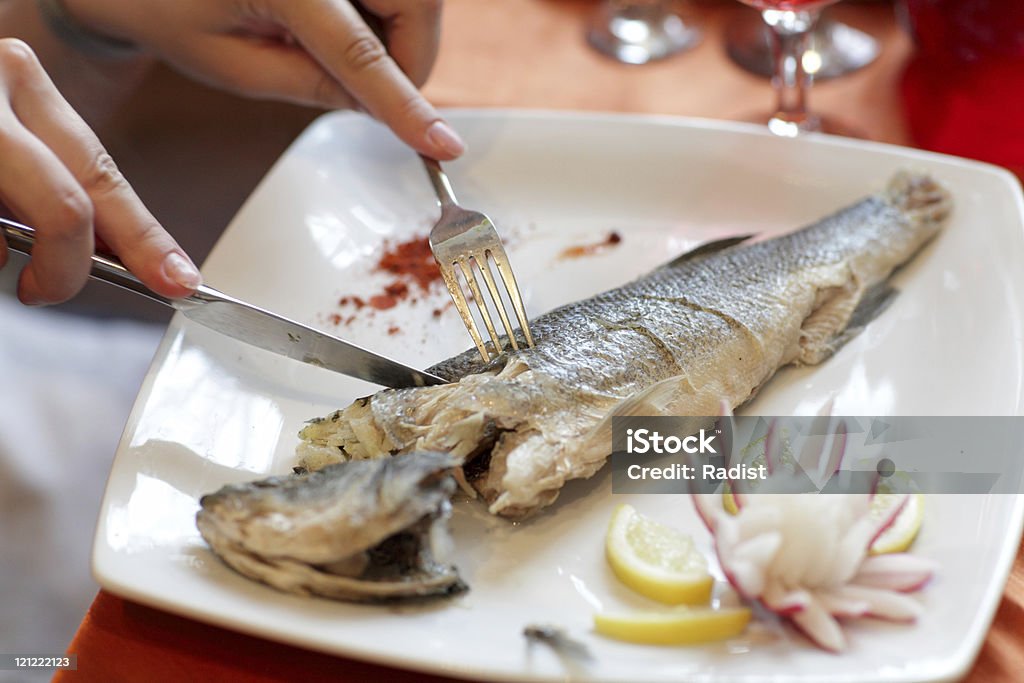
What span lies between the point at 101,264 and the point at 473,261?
0.64 m

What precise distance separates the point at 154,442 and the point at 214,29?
3.25ft

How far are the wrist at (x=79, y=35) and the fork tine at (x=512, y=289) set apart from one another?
1.07m

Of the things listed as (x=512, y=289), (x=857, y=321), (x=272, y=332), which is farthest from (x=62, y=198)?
(x=857, y=321)

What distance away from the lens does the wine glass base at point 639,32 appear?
2.52 metres

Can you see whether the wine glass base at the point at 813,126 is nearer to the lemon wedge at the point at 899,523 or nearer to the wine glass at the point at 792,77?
the wine glass at the point at 792,77

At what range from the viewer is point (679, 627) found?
1.09 meters

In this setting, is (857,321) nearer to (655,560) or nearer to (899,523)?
(899,523)

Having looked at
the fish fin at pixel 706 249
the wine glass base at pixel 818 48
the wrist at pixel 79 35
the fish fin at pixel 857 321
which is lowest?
the fish fin at pixel 857 321

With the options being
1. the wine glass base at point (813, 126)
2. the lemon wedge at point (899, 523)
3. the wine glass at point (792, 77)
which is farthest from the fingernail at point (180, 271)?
the wine glass base at point (813, 126)

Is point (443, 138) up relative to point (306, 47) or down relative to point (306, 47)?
down

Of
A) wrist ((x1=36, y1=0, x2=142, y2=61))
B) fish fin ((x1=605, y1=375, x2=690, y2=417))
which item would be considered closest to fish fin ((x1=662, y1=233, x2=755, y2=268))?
fish fin ((x1=605, y1=375, x2=690, y2=417))

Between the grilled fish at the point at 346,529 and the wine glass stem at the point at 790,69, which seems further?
the wine glass stem at the point at 790,69

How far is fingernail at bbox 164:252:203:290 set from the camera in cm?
130

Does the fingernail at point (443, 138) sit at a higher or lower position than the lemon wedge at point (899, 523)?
higher
